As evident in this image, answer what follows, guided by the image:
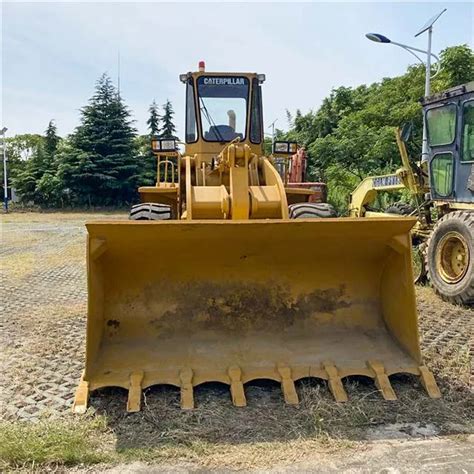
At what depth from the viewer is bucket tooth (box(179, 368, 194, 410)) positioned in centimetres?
326

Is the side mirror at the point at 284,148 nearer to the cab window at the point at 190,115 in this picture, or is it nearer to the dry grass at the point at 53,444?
the cab window at the point at 190,115

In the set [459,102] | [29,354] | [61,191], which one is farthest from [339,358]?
[61,191]

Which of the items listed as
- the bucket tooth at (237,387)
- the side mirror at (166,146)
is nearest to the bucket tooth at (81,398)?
the bucket tooth at (237,387)

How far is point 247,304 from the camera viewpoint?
12.9 feet

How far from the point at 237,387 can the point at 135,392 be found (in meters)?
0.66

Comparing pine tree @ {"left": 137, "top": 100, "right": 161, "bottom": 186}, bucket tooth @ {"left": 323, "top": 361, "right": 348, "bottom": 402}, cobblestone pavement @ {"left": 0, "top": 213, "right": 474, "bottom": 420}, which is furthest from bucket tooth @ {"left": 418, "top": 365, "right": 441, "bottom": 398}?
pine tree @ {"left": 137, "top": 100, "right": 161, "bottom": 186}

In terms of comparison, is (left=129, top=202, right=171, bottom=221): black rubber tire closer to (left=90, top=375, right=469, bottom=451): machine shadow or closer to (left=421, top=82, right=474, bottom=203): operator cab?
(left=90, top=375, right=469, bottom=451): machine shadow

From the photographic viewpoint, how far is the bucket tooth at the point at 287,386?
334 centimetres

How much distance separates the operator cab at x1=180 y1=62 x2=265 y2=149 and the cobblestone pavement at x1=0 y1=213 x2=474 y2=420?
2569 mm

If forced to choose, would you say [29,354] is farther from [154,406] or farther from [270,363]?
[270,363]

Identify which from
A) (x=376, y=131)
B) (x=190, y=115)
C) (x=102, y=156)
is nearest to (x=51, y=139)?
(x=102, y=156)

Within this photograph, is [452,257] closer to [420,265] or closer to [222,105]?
[420,265]

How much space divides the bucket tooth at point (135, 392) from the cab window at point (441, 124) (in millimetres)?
5253

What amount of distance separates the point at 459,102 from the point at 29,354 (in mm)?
5733
